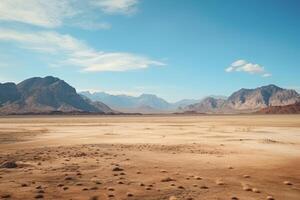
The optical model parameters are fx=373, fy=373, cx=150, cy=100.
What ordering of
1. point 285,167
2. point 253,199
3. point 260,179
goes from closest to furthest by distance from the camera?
point 253,199 < point 260,179 < point 285,167

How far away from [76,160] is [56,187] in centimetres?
679

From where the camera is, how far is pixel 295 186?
14.8 metres

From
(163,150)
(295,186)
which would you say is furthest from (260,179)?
(163,150)

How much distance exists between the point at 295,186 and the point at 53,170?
421 inches

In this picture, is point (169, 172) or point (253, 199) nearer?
point (253, 199)

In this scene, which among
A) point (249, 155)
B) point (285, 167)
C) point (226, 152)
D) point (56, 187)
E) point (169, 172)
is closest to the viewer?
point (56, 187)

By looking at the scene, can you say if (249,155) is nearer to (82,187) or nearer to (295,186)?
(295,186)

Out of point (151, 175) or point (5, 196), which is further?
point (151, 175)

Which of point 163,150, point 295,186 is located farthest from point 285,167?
point 163,150

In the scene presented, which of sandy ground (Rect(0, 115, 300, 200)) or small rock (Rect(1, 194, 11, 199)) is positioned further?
sandy ground (Rect(0, 115, 300, 200))

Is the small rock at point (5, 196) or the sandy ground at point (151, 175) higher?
the sandy ground at point (151, 175)

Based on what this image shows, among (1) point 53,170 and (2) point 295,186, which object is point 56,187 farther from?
(2) point 295,186

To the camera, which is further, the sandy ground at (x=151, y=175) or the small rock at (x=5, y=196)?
the sandy ground at (x=151, y=175)

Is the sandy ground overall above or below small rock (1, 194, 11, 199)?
above
